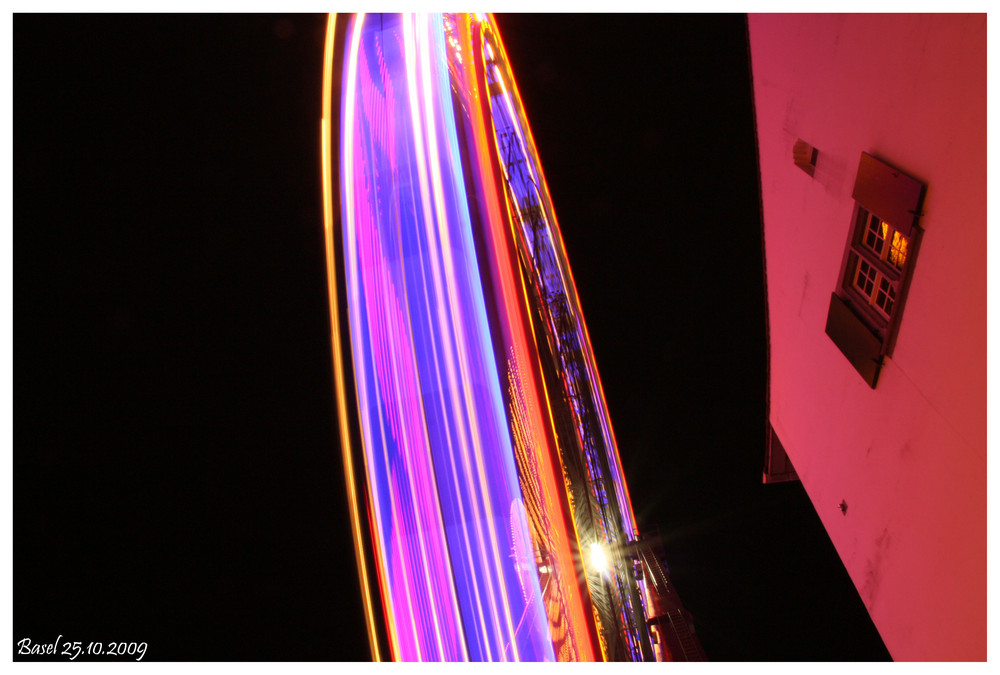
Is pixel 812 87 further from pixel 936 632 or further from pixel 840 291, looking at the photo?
pixel 936 632

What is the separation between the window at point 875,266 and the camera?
3250 millimetres

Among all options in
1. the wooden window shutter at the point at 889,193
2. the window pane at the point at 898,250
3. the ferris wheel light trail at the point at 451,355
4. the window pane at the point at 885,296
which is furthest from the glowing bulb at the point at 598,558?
the wooden window shutter at the point at 889,193

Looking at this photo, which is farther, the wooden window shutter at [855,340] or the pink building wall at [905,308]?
the wooden window shutter at [855,340]

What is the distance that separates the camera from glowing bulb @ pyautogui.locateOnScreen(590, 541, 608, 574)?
4447 millimetres

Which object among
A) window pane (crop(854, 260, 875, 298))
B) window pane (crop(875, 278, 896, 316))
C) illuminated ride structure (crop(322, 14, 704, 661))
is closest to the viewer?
window pane (crop(875, 278, 896, 316))

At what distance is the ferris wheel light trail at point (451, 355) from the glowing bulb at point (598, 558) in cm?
13

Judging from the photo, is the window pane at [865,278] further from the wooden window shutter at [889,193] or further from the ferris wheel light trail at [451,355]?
the ferris wheel light trail at [451,355]

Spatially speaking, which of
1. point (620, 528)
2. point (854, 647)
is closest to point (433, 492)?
point (620, 528)

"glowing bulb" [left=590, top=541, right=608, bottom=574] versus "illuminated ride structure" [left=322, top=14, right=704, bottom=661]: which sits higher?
"illuminated ride structure" [left=322, top=14, right=704, bottom=661]

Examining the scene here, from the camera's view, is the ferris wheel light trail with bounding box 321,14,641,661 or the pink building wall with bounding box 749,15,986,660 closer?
the pink building wall with bounding box 749,15,986,660

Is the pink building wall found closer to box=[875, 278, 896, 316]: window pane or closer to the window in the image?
the window

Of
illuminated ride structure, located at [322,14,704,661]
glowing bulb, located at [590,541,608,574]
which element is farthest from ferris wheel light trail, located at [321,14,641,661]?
glowing bulb, located at [590,541,608,574]

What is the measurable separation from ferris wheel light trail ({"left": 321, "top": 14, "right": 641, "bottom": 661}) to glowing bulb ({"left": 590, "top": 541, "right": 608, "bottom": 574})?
0.13 m

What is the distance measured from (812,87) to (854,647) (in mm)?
7424
